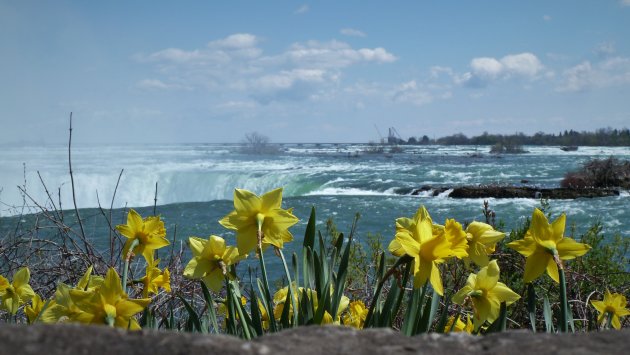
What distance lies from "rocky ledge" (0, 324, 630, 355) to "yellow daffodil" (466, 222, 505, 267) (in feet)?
2.24

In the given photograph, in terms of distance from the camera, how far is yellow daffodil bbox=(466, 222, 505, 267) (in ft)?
5.09

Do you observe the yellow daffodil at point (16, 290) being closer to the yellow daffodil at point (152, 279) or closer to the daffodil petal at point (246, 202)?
the yellow daffodil at point (152, 279)

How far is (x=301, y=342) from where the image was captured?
0.82 m

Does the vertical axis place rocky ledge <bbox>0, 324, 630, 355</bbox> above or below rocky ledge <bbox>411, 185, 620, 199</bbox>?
above

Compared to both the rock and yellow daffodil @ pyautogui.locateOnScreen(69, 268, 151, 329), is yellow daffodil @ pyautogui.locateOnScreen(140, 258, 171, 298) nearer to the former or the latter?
yellow daffodil @ pyautogui.locateOnScreen(69, 268, 151, 329)

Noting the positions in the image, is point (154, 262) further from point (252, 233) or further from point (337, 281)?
point (337, 281)

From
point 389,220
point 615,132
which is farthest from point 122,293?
point 615,132

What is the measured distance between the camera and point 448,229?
4.65ft

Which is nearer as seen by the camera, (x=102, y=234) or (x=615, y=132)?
(x=102, y=234)

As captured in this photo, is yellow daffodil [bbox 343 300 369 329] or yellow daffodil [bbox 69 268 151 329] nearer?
yellow daffodil [bbox 69 268 151 329]

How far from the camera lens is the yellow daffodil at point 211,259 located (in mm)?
1555

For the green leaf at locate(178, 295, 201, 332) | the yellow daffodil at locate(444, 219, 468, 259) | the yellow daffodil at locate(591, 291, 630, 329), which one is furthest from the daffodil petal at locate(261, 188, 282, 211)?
the yellow daffodil at locate(591, 291, 630, 329)

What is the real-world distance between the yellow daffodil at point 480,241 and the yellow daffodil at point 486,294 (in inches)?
1.9

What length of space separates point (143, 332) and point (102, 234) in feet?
34.6
